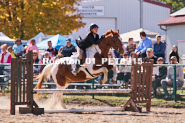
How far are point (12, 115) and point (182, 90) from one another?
17.6ft

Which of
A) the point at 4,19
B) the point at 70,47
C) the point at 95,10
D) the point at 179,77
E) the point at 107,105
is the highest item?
the point at 95,10

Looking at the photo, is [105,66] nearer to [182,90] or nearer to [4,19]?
[182,90]

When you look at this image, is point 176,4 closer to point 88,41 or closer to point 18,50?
point 18,50

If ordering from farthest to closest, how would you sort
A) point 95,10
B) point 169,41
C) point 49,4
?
point 95,10 → point 169,41 → point 49,4

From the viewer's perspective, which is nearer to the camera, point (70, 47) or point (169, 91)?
point (169, 91)

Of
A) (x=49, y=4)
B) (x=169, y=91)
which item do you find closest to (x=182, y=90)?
(x=169, y=91)

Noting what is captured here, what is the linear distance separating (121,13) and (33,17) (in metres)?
13.7

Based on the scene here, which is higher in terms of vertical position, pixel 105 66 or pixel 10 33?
pixel 10 33

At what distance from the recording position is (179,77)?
10945 millimetres

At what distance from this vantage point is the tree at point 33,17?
68.6 ft

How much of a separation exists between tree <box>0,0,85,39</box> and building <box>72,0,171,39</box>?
34.6 ft

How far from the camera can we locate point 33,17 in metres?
21.1

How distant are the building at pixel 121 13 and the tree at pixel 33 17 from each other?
10531mm

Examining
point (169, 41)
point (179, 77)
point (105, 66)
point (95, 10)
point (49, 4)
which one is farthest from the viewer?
point (95, 10)
